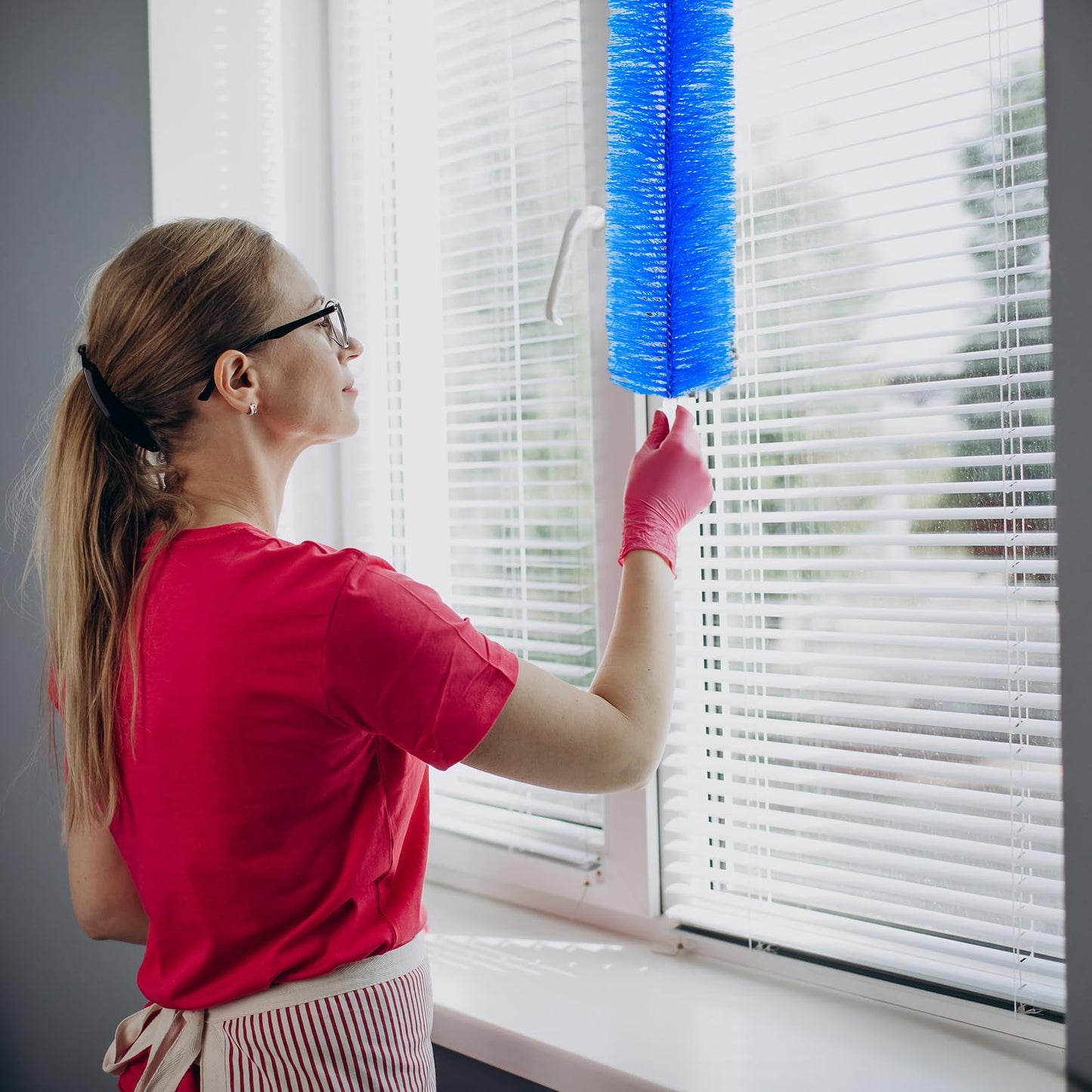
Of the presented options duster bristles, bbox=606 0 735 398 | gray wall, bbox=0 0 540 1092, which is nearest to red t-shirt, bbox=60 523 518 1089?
duster bristles, bbox=606 0 735 398

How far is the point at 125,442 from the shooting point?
887 mm

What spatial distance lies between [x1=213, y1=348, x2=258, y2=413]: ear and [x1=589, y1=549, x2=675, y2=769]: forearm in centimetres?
40

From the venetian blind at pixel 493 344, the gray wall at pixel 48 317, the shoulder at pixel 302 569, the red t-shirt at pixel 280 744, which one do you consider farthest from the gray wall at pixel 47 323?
the shoulder at pixel 302 569

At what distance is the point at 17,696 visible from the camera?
149 cm

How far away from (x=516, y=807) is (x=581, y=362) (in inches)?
25.8

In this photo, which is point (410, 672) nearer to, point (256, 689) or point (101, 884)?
point (256, 689)

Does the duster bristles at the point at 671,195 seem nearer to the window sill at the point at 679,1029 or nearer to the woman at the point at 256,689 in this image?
the woman at the point at 256,689

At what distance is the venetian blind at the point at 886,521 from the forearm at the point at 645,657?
255mm

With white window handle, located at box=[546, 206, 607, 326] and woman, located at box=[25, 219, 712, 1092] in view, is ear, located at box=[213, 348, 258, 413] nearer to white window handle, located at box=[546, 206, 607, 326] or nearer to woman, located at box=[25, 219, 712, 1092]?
woman, located at box=[25, 219, 712, 1092]

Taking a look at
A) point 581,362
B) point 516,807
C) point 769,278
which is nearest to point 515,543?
point 581,362

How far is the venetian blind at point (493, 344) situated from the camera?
4.28 feet

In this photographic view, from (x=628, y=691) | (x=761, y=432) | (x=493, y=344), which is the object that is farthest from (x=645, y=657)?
(x=493, y=344)

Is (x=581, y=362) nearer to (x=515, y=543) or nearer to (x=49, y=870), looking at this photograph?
(x=515, y=543)

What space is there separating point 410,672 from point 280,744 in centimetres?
14
